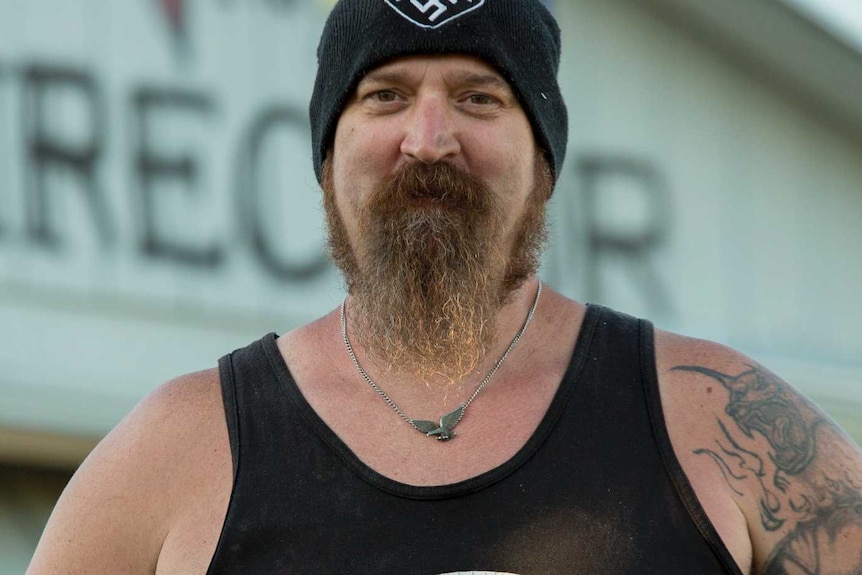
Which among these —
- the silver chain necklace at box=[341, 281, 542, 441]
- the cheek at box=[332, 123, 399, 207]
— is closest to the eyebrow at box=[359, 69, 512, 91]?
the cheek at box=[332, 123, 399, 207]

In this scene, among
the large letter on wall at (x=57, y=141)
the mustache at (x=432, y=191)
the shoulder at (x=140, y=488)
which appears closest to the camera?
the shoulder at (x=140, y=488)

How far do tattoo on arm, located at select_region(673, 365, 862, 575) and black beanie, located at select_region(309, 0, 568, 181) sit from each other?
0.81 m

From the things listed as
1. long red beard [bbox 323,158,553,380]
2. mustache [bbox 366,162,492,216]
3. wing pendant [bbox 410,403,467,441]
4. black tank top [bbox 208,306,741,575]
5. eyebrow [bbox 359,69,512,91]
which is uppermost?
eyebrow [bbox 359,69,512,91]

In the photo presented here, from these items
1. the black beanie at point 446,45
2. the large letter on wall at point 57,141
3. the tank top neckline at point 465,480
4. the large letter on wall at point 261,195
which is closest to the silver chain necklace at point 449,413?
the tank top neckline at point 465,480

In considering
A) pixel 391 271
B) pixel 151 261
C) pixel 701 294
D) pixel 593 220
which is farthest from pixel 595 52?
pixel 391 271

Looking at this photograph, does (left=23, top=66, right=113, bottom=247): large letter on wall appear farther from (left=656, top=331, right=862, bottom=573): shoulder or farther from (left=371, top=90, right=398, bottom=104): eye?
(left=656, top=331, right=862, bottom=573): shoulder

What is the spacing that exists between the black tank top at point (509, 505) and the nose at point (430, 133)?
0.52 meters

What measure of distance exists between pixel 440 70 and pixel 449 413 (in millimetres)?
729

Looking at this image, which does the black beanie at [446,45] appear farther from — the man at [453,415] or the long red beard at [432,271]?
the long red beard at [432,271]

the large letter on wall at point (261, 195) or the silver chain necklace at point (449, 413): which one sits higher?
the large letter on wall at point (261, 195)

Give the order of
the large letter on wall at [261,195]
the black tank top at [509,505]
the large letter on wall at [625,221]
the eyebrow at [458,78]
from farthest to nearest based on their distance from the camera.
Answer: the large letter on wall at [625,221]
the large letter on wall at [261,195]
the eyebrow at [458,78]
the black tank top at [509,505]

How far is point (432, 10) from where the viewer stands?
133 inches

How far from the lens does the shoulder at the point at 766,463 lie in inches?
115

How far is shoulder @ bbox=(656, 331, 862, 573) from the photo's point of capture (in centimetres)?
293
